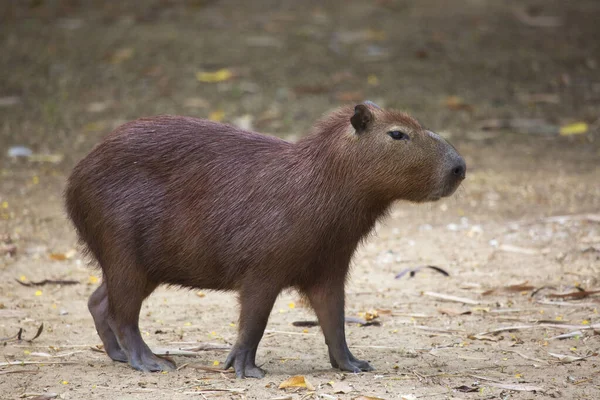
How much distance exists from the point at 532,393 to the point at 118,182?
7.48 feet

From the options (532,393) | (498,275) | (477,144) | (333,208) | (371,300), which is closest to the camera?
(532,393)

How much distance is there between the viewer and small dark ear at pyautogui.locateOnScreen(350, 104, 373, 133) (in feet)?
15.3

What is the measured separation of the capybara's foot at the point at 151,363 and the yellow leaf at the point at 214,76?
21.4 feet

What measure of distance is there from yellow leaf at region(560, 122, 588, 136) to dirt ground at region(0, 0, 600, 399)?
0.09ft

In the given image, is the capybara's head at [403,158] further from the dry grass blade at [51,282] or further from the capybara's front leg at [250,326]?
the dry grass blade at [51,282]

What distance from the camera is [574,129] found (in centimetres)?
998

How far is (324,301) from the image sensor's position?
4.95 m

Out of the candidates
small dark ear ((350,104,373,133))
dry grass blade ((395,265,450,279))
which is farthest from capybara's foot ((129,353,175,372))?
dry grass blade ((395,265,450,279))

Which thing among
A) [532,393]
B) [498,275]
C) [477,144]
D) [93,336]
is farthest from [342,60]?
[532,393]

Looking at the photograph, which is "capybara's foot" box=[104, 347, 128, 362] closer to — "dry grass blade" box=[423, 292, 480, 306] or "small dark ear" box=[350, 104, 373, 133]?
"small dark ear" box=[350, 104, 373, 133]

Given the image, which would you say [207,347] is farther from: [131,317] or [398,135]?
[398,135]

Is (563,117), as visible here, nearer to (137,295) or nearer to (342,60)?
(342,60)

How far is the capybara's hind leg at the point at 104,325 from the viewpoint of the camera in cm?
514

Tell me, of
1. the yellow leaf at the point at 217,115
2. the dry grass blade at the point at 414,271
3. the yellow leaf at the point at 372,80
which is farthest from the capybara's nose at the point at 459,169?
the yellow leaf at the point at 372,80
